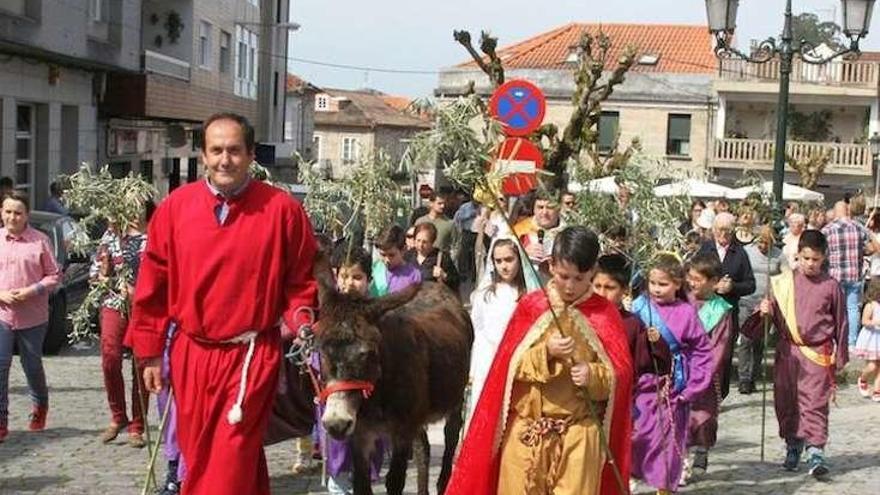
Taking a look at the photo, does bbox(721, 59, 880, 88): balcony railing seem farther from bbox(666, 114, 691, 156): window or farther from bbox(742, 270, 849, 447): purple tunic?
bbox(742, 270, 849, 447): purple tunic

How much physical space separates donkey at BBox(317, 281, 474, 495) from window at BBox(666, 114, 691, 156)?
46.7m

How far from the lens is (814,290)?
10.5m

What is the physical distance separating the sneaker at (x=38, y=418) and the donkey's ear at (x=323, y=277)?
4942 millimetres

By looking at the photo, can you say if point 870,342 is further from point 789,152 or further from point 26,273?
point 789,152

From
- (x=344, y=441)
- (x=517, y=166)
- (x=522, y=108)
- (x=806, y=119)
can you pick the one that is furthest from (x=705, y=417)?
(x=806, y=119)

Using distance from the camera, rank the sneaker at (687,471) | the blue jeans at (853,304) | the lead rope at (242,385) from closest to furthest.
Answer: the lead rope at (242,385) < the sneaker at (687,471) < the blue jeans at (853,304)

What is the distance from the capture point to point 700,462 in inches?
411

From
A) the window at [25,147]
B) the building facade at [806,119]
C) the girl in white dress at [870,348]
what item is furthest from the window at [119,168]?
the building facade at [806,119]

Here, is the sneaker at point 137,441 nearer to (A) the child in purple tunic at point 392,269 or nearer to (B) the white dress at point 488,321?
(A) the child in purple tunic at point 392,269

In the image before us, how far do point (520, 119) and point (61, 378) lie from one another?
228 inches

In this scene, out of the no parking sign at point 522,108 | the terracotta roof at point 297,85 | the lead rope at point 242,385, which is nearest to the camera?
the lead rope at point 242,385

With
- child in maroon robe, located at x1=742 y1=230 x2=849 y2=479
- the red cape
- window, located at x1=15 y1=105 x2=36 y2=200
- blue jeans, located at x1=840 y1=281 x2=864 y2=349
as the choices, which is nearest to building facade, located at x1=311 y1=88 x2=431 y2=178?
window, located at x1=15 y1=105 x2=36 y2=200

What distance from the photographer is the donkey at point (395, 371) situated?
23.4 feet

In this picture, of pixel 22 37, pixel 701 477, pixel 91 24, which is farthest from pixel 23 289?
pixel 91 24
